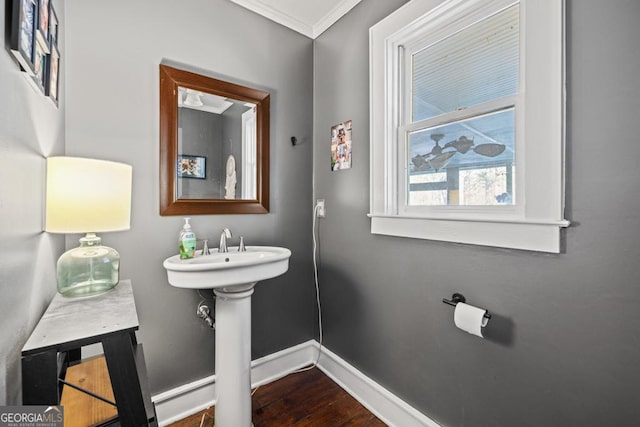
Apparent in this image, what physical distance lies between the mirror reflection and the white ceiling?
24.0 inches

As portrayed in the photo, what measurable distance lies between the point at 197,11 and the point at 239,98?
487 mm

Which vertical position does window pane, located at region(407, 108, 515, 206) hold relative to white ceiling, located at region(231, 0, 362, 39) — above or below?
below

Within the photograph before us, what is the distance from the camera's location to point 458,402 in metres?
1.22

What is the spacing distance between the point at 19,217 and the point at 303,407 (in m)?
1.54

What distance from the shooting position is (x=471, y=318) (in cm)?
108

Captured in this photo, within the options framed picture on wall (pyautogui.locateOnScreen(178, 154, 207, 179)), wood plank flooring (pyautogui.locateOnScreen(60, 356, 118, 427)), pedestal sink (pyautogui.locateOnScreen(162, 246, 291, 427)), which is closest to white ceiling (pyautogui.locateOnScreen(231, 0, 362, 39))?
framed picture on wall (pyautogui.locateOnScreen(178, 154, 207, 179))

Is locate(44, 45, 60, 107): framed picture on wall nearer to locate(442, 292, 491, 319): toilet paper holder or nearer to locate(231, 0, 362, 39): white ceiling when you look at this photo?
locate(231, 0, 362, 39): white ceiling

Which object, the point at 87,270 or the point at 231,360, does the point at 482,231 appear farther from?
the point at 87,270

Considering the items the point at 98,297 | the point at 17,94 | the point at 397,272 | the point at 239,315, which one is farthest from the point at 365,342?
the point at 17,94

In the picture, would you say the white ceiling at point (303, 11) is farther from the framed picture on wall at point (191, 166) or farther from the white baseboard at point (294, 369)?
the white baseboard at point (294, 369)

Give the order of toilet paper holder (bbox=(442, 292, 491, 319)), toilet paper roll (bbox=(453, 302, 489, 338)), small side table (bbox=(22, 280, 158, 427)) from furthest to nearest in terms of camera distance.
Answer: toilet paper holder (bbox=(442, 292, 491, 319)) < toilet paper roll (bbox=(453, 302, 489, 338)) < small side table (bbox=(22, 280, 158, 427))

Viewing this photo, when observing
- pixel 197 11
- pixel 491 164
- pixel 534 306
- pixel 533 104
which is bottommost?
pixel 534 306

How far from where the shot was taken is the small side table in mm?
607

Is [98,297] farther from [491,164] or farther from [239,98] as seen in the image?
[491,164]
